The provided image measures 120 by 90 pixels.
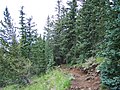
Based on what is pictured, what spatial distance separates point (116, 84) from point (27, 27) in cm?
3652

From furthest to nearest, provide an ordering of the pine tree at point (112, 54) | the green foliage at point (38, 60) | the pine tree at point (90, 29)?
the green foliage at point (38, 60) < the pine tree at point (90, 29) < the pine tree at point (112, 54)

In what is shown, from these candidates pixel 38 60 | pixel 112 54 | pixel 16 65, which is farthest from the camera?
pixel 38 60

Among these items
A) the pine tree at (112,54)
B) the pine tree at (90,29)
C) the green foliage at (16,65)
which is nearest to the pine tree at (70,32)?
the pine tree at (90,29)

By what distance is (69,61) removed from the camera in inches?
1631

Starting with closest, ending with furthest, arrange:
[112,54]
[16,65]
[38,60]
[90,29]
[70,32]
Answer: [112,54] → [16,65] → [90,29] → [70,32] → [38,60]

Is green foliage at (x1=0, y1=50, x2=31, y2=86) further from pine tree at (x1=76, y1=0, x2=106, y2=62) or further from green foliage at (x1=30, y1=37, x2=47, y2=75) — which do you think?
green foliage at (x1=30, y1=37, x2=47, y2=75)

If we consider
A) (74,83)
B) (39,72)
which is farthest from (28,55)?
(74,83)

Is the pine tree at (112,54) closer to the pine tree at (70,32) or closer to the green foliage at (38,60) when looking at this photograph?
the pine tree at (70,32)

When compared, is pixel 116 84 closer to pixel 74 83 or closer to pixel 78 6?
pixel 74 83

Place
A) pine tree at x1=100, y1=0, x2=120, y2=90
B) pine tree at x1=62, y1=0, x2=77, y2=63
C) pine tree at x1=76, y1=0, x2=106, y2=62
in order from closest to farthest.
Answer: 1. pine tree at x1=100, y1=0, x2=120, y2=90
2. pine tree at x1=76, y1=0, x2=106, y2=62
3. pine tree at x1=62, y1=0, x2=77, y2=63

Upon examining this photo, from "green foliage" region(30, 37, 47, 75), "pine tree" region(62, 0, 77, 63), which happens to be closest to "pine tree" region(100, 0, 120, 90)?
"pine tree" region(62, 0, 77, 63)

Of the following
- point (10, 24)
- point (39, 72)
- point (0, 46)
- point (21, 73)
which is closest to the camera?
point (21, 73)

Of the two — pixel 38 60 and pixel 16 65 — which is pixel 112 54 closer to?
pixel 16 65

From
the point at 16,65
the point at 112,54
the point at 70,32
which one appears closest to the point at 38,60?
the point at 70,32
